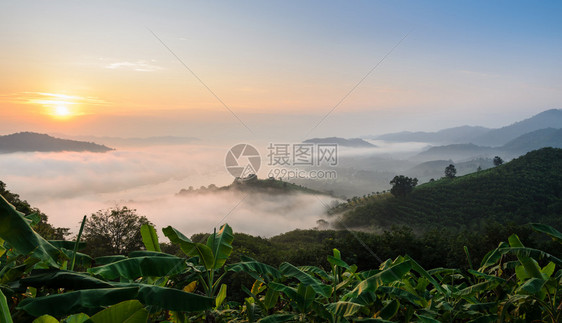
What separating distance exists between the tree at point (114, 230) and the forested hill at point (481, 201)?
3137cm

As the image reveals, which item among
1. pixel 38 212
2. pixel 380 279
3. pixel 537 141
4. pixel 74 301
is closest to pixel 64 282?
pixel 74 301

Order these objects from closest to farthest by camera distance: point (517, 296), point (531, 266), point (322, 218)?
Result: point (517, 296) < point (531, 266) < point (322, 218)

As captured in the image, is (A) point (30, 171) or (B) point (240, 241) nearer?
(B) point (240, 241)

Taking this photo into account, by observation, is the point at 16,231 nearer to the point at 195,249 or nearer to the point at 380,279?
the point at 195,249

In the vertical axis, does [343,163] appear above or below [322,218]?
above

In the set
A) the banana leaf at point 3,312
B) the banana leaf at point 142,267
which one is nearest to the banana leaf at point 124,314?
the banana leaf at point 3,312

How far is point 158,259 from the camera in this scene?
2107 mm

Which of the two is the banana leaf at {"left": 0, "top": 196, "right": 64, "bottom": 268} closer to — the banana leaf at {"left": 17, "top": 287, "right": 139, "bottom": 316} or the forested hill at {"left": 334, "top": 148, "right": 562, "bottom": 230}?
the banana leaf at {"left": 17, "top": 287, "right": 139, "bottom": 316}

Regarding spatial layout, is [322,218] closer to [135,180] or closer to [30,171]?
[135,180]

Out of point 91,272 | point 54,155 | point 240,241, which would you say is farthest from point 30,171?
point 91,272

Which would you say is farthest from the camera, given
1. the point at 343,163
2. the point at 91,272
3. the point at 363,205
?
the point at 343,163

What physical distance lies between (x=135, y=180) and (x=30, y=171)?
Result: 30.0 metres

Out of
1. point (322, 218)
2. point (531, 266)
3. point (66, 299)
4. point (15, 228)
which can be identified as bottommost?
point (322, 218)

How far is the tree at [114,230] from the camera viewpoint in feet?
72.7
